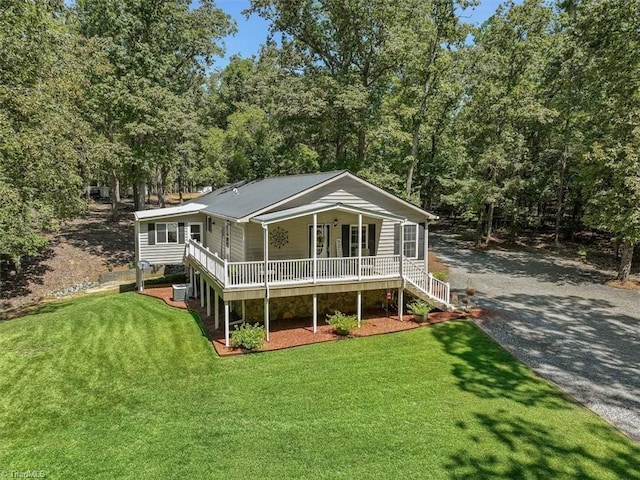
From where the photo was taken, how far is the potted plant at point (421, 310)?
1450cm

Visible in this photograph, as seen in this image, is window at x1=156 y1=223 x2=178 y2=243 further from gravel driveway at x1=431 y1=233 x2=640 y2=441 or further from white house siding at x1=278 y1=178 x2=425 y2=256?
gravel driveway at x1=431 y1=233 x2=640 y2=441

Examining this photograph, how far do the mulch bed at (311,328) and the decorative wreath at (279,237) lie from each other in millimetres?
2815

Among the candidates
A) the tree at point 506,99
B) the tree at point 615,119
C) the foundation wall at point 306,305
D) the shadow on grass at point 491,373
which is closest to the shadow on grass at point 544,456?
the shadow on grass at point 491,373

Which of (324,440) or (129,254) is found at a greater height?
(129,254)

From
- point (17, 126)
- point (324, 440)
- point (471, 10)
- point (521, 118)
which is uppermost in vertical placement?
point (471, 10)

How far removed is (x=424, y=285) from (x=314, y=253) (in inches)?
190

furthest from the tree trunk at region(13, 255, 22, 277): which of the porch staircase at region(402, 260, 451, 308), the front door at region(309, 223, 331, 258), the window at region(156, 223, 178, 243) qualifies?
the porch staircase at region(402, 260, 451, 308)

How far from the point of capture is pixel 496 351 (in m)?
12.0

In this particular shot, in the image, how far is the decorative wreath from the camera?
14734 millimetres

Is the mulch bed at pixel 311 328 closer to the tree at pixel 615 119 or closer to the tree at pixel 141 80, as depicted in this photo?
the tree at pixel 615 119

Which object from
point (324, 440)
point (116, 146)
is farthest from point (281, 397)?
point (116, 146)

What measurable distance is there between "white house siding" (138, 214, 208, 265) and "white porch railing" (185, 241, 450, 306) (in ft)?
14.8

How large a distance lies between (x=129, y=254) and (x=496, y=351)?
23.4m

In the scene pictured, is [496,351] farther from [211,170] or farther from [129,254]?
[211,170]
